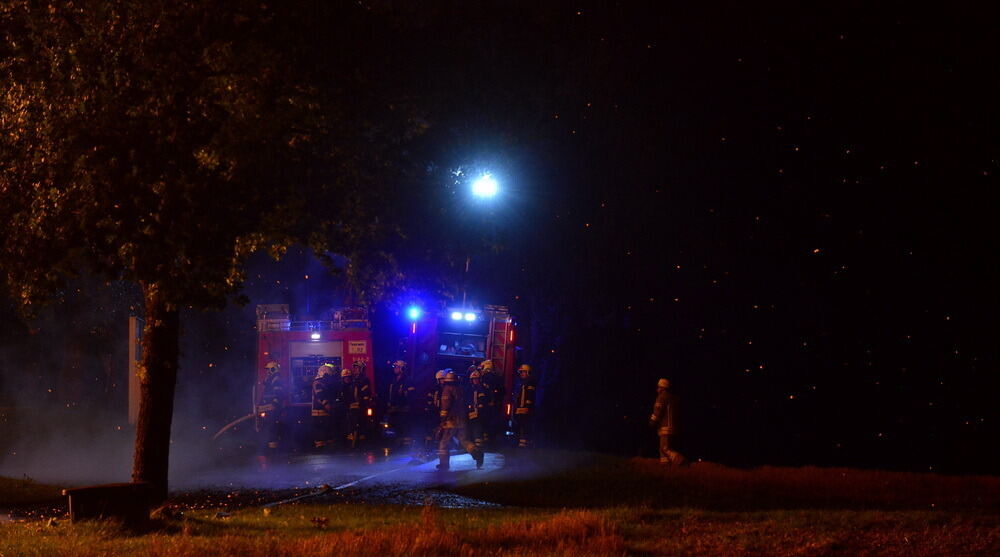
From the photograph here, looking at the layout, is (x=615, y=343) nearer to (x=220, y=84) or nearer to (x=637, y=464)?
(x=637, y=464)

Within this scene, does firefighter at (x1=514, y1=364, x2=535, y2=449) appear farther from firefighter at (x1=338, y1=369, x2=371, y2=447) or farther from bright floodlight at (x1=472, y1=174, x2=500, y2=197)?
bright floodlight at (x1=472, y1=174, x2=500, y2=197)

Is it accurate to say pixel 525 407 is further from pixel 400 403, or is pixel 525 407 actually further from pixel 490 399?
pixel 400 403

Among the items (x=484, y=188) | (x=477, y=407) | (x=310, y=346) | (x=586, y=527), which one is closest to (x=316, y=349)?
(x=310, y=346)

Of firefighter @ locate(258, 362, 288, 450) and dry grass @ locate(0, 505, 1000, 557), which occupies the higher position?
firefighter @ locate(258, 362, 288, 450)

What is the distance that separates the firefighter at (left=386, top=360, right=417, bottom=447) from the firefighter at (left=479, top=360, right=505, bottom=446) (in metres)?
3.14

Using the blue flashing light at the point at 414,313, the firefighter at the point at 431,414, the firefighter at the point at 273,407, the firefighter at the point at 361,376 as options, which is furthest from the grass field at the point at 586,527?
the blue flashing light at the point at 414,313

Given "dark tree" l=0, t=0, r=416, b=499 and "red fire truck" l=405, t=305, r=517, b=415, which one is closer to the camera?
"dark tree" l=0, t=0, r=416, b=499

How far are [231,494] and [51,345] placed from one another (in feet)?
104

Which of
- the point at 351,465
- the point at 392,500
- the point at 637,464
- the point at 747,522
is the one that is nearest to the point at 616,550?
the point at 747,522

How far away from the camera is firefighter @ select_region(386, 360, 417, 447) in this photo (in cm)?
2375

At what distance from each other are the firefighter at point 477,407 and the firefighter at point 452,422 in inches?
6.9

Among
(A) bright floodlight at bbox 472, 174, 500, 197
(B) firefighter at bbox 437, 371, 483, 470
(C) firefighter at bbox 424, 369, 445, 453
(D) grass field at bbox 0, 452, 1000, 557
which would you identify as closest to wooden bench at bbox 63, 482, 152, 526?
(D) grass field at bbox 0, 452, 1000, 557

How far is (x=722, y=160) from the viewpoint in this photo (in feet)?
96.1

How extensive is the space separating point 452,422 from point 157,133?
8.42 meters
